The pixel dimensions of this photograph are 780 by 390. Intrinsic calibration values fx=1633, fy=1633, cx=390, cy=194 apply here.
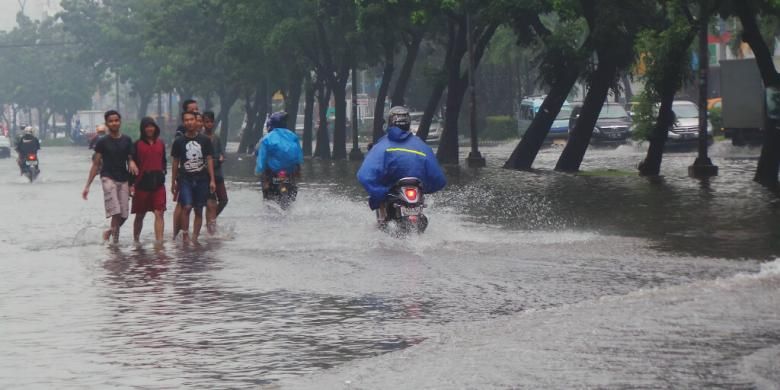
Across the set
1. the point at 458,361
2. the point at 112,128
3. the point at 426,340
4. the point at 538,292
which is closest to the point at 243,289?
the point at 538,292

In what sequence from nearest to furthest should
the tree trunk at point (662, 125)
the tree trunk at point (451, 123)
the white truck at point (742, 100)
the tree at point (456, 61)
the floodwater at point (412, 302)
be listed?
the floodwater at point (412, 302)
the tree trunk at point (662, 125)
the tree at point (456, 61)
the tree trunk at point (451, 123)
the white truck at point (742, 100)

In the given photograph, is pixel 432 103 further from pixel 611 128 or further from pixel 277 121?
pixel 277 121

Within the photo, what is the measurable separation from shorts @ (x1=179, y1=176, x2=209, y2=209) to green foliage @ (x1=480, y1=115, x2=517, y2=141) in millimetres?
57331

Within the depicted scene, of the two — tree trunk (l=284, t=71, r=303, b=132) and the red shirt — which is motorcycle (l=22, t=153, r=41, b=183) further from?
the red shirt

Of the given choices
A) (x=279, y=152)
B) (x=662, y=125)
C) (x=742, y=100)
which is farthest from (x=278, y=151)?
(x=742, y=100)

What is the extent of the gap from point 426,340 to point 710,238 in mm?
8305

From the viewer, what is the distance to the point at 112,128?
18.5 meters

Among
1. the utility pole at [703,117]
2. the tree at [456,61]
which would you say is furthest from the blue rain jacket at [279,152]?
the tree at [456,61]

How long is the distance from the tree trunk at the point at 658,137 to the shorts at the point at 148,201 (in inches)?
572

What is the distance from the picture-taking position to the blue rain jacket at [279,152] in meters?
22.9

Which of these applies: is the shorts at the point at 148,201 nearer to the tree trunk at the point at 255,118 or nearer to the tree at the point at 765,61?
the tree at the point at 765,61

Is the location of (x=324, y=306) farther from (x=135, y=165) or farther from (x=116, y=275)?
(x=135, y=165)

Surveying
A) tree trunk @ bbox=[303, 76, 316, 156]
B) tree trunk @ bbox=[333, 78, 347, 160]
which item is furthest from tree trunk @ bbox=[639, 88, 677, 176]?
tree trunk @ bbox=[303, 76, 316, 156]

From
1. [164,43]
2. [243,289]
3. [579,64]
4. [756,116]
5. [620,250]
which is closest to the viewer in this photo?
[243,289]
